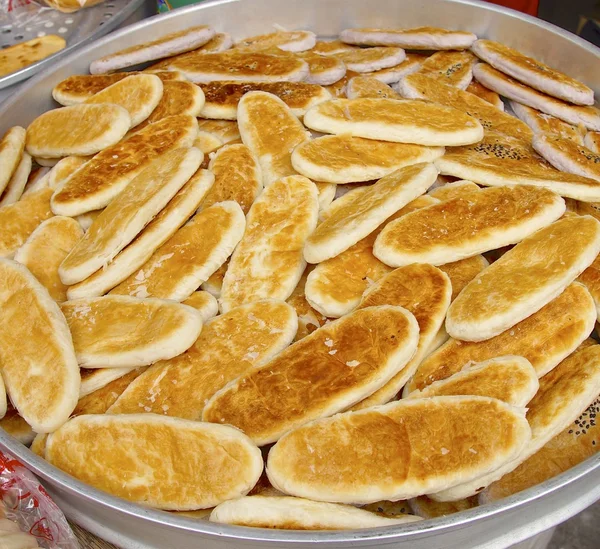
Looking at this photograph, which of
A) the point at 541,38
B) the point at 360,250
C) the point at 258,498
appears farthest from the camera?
the point at 541,38

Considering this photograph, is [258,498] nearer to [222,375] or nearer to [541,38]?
[222,375]

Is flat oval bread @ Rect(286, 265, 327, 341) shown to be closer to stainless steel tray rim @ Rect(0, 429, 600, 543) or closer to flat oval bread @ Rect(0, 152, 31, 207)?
stainless steel tray rim @ Rect(0, 429, 600, 543)

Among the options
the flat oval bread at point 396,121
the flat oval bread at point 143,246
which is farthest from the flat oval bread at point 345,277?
the flat oval bread at point 143,246

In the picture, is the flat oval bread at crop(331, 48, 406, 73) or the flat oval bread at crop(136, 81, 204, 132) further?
the flat oval bread at crop(331, 48, 406, 73)

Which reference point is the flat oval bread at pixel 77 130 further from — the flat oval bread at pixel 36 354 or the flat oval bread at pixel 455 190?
the flat oval bread at pixel 455 190

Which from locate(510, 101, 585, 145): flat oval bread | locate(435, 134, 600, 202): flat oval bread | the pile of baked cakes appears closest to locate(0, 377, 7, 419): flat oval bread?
the pile of baked cakes

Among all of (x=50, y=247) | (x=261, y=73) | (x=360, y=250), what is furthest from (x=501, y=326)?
(x=261, y=73)

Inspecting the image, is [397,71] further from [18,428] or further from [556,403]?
[18,428]
